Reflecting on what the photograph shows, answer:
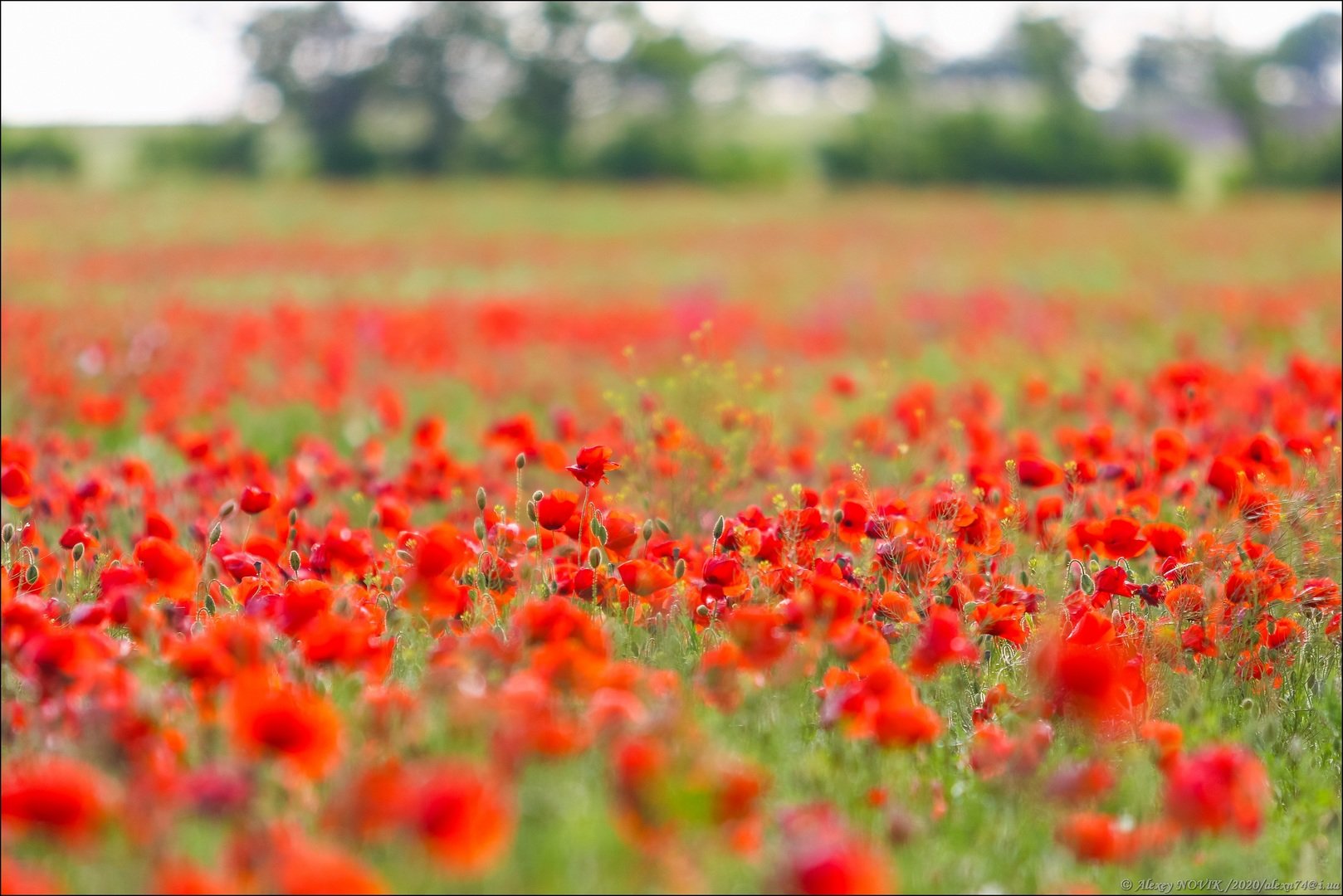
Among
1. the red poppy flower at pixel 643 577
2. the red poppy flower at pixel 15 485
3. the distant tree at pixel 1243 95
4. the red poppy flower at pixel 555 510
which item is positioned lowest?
the red poppy flower at pixel 643 577

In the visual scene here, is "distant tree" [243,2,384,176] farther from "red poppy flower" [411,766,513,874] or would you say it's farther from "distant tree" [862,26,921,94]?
"red poppy flower" [411,766,513,874]

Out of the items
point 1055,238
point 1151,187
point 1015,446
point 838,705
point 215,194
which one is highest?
point 1151,187

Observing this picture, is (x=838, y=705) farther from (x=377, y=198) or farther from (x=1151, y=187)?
(x=1151, y=187)

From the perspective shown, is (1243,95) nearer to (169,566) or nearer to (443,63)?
(443,63)

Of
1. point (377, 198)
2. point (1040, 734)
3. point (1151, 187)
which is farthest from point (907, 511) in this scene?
point (1151, 187)

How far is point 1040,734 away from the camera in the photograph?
6.40 ft

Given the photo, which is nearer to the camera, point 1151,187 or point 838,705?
point 838,705

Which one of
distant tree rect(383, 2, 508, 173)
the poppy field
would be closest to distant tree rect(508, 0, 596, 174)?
distant tree rect(383, 2, 508, 173)

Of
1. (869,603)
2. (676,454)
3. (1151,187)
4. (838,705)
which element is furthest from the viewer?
(1151,187)

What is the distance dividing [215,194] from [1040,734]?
2263cm

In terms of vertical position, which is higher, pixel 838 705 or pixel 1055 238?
pixel 1055 238

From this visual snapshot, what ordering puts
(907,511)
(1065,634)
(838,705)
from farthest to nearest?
(907,511)
(1065,634)
(838,705)

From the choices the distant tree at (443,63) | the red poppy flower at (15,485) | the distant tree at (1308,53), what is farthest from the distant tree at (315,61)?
the red poppy flower at (15,485)

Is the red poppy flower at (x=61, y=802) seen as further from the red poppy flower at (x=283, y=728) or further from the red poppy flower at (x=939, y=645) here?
the red poppy flower at (x=939, y=645)
